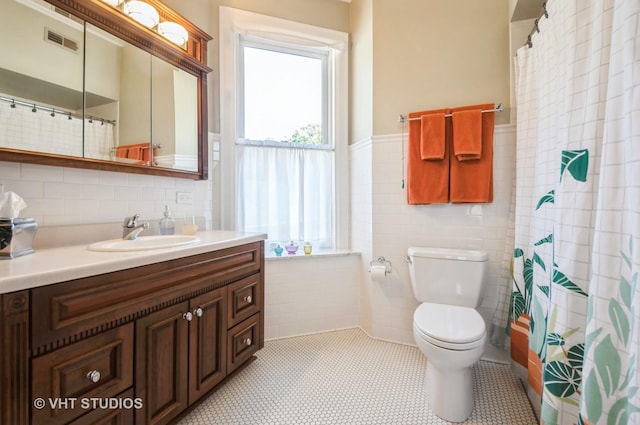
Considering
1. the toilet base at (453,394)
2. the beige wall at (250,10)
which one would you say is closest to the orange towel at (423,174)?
the toilet base at (453,394)

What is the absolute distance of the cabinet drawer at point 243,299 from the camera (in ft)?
5.05

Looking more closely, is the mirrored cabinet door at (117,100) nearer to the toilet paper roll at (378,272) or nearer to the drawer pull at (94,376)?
the drawer pull at (94,376)

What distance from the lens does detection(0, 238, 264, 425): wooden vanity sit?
31.1 inches

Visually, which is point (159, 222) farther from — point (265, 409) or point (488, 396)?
point (488, 396)

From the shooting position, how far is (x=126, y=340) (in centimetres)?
104

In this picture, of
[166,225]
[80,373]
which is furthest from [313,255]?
[80,373]

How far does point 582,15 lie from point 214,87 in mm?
2084

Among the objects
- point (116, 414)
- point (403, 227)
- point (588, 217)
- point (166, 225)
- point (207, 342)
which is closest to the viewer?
point (588, 217)

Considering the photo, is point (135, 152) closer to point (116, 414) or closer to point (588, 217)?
point (116, 414)

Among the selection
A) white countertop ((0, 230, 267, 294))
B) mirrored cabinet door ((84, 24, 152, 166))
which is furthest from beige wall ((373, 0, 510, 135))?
white countertop ((0, 230, 267, 294))

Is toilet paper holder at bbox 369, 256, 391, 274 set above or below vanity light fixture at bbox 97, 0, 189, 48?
below

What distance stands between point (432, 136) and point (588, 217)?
1.16 meters

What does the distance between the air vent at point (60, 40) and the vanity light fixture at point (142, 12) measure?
1.22ft

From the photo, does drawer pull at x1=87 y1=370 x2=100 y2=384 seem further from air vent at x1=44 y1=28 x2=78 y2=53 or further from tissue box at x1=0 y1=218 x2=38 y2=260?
air vent at x1=44 y1=28 x2=78 y2=53
